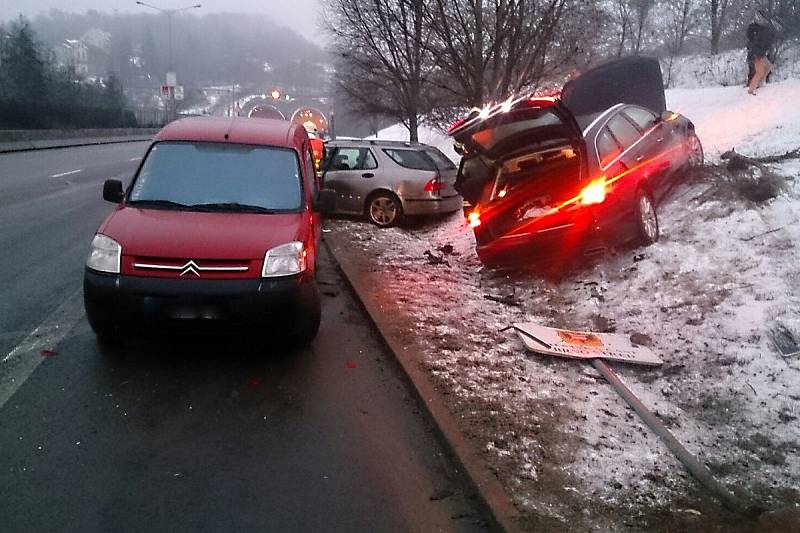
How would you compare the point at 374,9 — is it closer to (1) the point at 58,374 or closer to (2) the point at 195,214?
(2) the point at 195,214

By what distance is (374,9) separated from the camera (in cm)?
1545

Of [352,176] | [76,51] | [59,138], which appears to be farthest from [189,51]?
[352,176]

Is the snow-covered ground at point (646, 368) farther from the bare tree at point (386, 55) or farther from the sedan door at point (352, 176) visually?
the bare tree at point (386, 55)

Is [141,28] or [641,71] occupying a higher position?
[141,28]

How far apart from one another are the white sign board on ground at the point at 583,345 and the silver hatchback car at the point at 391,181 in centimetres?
647

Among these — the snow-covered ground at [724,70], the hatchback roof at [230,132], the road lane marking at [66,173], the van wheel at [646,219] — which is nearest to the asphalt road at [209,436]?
the hatchback roof at [230,132]

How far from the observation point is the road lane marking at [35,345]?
5211 millimetres

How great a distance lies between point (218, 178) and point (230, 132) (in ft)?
2.48

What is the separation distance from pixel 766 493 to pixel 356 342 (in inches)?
148

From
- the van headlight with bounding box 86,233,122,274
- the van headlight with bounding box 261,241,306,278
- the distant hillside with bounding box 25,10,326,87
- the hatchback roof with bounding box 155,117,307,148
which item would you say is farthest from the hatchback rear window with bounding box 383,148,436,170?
the distant hillside with bounding box 25,10,326,87

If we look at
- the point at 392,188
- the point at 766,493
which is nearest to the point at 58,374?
the point at 766,493

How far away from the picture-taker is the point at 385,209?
12922mm

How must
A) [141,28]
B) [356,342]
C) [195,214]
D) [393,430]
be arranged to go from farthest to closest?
[141,28], [356,342], [195,214], [393,430]

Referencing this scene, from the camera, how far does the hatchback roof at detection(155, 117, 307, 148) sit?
6.98m
